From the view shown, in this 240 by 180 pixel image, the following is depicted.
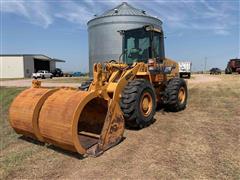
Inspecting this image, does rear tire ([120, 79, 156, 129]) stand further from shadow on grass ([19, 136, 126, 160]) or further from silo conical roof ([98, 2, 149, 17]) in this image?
silo conical roof ([98, 2, 149, 17])

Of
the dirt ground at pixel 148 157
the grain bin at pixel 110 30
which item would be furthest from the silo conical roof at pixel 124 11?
the dirt ground at pixel 148 157

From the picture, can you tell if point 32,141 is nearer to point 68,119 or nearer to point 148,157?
point 68,119

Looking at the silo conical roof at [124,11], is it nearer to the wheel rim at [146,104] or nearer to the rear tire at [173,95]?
the rear tire at [173,95]

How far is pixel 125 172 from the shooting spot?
4785mm

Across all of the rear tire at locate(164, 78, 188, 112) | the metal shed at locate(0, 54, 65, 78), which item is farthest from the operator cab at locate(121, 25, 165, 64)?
the metal shed at locate(0, 54, 65, 78)

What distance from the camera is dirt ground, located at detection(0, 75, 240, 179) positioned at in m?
4.75

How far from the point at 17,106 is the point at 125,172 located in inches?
116

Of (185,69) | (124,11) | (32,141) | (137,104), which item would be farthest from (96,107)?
(185,69)

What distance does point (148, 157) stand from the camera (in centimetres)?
537

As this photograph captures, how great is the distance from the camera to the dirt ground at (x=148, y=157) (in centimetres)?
475

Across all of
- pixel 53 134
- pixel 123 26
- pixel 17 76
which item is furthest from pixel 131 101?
pixel 17 76

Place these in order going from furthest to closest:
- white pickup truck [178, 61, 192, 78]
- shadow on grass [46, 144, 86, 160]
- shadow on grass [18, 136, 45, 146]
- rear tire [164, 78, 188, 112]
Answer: white pickup truck [178, 61, 192, 78] → rear tire [164, 78, 188, 112] → shadow on grass [18, 136, 45, 146] → shadow on grass [46, 144, 86, 160]

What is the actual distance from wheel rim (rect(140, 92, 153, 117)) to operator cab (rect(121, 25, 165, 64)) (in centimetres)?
161

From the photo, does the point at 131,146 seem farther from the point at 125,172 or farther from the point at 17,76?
the point at 17,76
